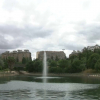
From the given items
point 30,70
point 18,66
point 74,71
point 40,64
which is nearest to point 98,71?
point 74,71

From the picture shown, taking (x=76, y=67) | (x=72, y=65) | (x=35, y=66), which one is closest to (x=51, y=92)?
(x=76, y=67)

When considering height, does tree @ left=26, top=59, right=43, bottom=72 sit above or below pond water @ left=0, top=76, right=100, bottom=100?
above

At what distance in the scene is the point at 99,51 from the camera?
469 ft

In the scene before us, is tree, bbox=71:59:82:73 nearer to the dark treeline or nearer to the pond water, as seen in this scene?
the dark treeline

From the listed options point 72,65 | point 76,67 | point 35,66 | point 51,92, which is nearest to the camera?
point 51,92

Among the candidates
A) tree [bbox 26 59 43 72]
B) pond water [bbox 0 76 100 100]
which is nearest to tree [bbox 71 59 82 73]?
tree [bbox 26 59 43 72]

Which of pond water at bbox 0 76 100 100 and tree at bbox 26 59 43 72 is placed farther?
tree at bbox 26 59 43 72

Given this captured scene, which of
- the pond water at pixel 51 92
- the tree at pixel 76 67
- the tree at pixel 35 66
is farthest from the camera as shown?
the tree at pixel 35 66

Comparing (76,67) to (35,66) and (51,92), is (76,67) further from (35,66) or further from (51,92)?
(51,92)

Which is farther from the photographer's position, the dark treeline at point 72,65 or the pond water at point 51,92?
the dark treeline at point 72,65

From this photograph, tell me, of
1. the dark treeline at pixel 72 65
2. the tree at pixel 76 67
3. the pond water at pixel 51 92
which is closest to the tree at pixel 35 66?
the dark treeline at pixel 72 65

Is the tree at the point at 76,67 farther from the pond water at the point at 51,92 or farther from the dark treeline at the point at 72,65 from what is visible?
the pond water at the point at 51,92

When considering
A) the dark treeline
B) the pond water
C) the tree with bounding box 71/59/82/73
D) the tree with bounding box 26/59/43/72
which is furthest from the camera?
the tree with bounding box 26/59/43/72

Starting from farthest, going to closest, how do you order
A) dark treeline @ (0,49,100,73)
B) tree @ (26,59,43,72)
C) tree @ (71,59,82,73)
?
1. tree @ (26,59,43,72)
2. tree @ (71,59,82,73)
3. dark treeline @ (0,49,100,73)
